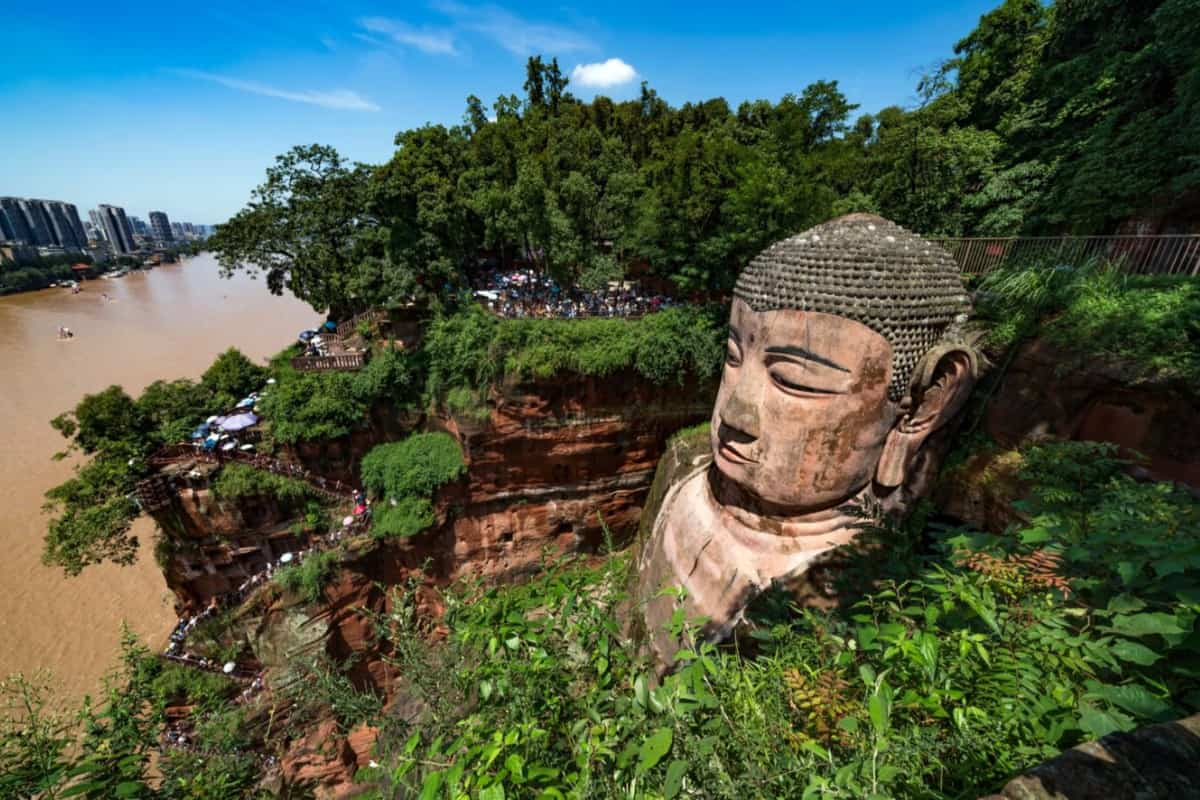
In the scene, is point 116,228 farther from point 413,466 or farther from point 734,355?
point 734,355

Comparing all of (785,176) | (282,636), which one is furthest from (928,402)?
(282,636)

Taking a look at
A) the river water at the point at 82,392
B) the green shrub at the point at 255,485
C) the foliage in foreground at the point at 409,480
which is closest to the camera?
the green shrub at the point at 255,485

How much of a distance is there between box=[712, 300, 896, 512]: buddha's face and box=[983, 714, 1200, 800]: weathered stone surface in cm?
312

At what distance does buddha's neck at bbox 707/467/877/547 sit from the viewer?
4.54 metres

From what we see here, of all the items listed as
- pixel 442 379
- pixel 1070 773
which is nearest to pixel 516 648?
pixel 1070 773

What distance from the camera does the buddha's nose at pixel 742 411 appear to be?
175 inches

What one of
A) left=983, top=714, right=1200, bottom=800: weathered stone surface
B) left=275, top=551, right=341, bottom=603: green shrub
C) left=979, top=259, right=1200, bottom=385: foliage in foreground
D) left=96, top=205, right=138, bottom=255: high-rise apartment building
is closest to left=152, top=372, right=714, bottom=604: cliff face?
left=275, top=551, right=341, bottom=603: green shrub

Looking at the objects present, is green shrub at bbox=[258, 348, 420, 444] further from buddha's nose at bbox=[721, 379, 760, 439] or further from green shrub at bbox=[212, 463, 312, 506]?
buddha's nose at bbox=[721, 379, 760, 439]

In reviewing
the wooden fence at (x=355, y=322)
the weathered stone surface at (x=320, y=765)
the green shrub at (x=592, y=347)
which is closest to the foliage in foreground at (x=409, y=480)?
the green shrub at (x=592, y=347)

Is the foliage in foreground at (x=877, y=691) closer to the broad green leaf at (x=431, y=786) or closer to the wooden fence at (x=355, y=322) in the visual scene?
the broad green leaf at (x=431, y=786)

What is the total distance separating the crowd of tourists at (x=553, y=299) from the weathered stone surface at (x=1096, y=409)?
8401 millimetres

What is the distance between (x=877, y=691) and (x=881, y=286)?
3.68 metres

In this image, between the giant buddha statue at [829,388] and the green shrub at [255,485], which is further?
the green shrub at [255,485]

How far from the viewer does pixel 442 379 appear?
11.4 m
